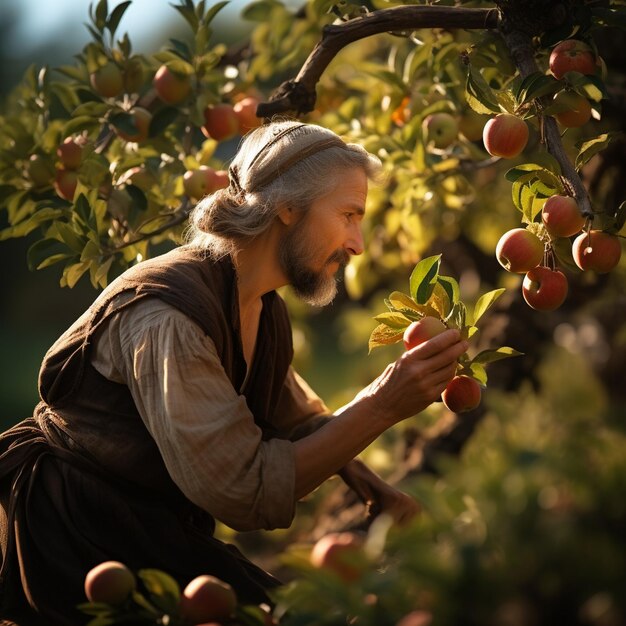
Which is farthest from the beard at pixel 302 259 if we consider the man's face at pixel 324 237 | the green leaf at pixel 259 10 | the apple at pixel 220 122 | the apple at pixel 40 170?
the green leaf at pixel 259 10

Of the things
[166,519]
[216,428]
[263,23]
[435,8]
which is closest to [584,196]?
[435,8]

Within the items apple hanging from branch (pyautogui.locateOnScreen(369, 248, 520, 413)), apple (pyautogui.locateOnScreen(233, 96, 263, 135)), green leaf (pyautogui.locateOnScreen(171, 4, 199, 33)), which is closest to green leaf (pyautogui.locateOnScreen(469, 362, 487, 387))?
apple hanging from branch (pyautogui.locateOnScreen(369, 248, 520, 413))

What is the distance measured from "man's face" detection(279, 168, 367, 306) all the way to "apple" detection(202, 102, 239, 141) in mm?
449

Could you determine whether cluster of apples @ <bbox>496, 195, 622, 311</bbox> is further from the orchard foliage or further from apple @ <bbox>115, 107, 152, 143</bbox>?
apple @ <bbox>115, 107, 152, 143</bbox>

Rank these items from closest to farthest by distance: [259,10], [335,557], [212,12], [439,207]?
[335,557]
[212,12]
[259,10]
[439,207]

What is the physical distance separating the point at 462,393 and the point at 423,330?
0.13 metres

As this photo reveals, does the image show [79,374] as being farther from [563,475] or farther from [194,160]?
[563,475]

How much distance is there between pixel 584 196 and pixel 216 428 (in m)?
0.62

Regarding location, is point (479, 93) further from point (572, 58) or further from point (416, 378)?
point (416, 378)

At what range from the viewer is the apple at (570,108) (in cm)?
151

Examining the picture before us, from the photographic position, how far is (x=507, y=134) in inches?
59.3

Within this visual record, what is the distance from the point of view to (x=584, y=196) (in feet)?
4.73

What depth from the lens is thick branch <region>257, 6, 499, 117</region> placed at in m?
1.64

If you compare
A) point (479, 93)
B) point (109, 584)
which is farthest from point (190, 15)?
point (109, 584)
